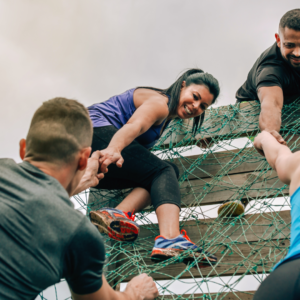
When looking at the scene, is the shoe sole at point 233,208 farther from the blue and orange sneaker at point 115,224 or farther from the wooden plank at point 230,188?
the blue and orange sneaker at point 115,224

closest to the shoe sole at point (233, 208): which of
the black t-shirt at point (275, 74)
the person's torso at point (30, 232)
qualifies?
the black t-shirt at point (275, 74)

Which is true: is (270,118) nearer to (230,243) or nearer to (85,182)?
(230,243)

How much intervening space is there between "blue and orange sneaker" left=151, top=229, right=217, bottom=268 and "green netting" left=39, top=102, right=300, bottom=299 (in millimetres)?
35

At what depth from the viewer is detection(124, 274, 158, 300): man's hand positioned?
1078 mm

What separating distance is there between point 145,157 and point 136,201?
9.6 inches

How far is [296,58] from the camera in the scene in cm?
196

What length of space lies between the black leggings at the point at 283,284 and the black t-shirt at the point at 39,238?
40 cm

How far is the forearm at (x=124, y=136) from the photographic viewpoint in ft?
4.78

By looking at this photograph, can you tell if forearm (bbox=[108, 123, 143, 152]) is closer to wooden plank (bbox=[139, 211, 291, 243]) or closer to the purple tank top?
the purple tank top

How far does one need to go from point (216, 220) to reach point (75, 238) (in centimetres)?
118

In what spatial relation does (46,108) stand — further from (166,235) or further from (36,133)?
(166,235)

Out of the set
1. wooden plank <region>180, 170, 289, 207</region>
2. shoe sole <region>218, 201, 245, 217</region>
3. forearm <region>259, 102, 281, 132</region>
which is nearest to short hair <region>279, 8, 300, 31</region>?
forearm <region>259, 102, 281, 132</region>

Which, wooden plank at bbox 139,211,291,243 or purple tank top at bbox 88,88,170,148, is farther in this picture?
purple tank top at bbox 88,88,170,148

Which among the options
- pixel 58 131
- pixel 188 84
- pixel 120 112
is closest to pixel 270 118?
pixel 188 84
